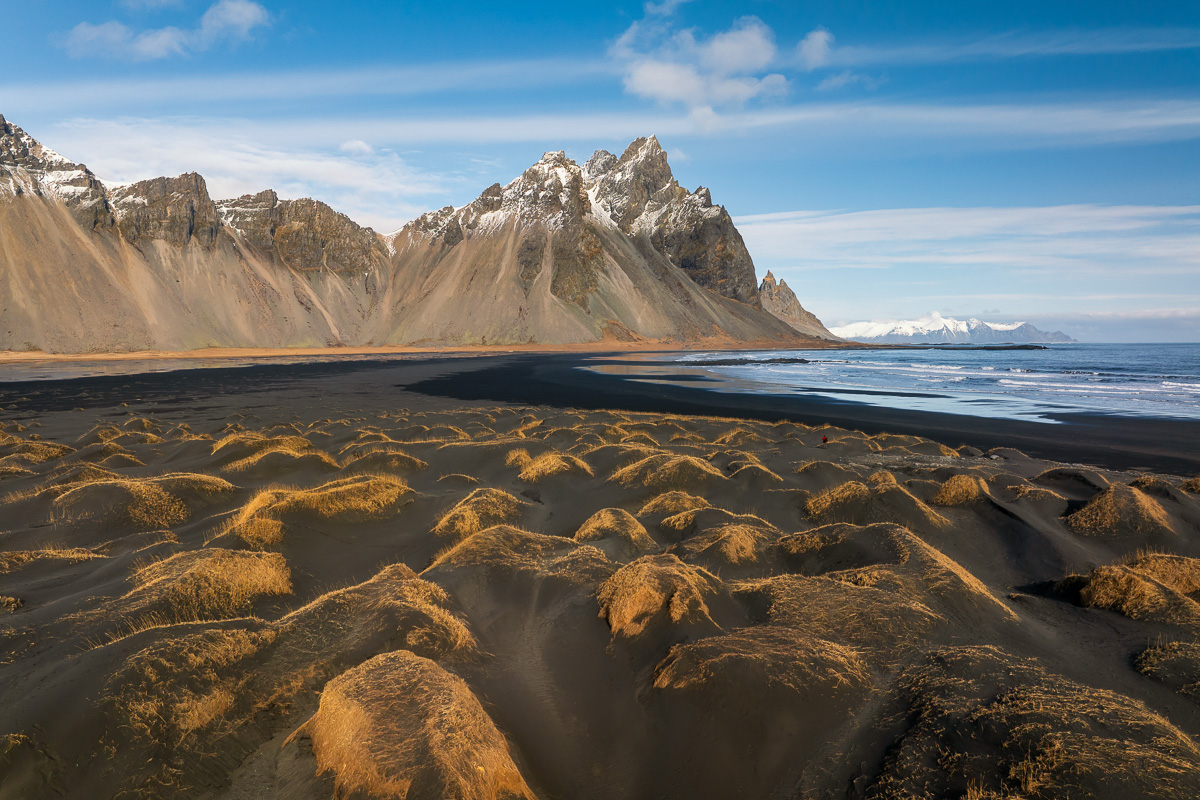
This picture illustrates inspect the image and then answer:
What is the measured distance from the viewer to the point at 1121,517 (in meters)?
8.73

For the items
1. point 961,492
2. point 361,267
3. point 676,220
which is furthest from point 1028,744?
point 676,220

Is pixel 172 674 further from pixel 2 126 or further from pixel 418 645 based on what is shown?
pixel 2 126

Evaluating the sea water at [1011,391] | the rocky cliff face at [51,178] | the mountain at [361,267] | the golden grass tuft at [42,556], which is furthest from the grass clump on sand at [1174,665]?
the rocky cliff face at [51,178]

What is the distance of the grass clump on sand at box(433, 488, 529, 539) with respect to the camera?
331 inches

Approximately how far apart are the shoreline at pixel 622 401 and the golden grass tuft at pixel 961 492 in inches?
382

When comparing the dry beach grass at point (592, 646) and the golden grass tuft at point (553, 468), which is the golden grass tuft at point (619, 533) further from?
the golden grass tuft at point (553, 468)

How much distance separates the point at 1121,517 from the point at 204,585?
12.4m

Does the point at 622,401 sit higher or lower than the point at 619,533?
higher

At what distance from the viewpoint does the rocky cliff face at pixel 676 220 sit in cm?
17250

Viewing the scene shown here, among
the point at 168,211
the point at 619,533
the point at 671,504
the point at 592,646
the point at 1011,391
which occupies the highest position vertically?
the point at 168,211

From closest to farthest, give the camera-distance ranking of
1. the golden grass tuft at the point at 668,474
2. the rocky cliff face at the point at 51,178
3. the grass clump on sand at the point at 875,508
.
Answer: the grass clump on sand at the point at 875,508 < the golden grass tuft at the point at 668,474 < the rocky cliff face at the point at 51,178

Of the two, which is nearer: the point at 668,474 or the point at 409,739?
the point at 409,739

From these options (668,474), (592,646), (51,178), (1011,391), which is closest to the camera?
(592,646)

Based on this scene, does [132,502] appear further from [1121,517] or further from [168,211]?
[168,211]
